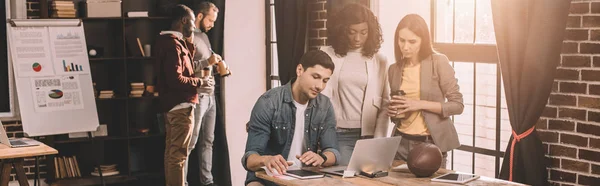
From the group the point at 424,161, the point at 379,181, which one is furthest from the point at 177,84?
the point at 424,161

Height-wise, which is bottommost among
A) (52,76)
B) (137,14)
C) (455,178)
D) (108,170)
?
(108,170)

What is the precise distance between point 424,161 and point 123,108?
14.1 ft

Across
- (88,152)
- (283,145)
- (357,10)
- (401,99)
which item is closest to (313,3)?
(357,10)

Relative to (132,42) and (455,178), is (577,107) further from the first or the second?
(132,42)

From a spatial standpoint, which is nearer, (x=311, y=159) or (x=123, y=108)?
(x=311, y=159)

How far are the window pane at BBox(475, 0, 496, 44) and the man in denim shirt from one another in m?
1.08

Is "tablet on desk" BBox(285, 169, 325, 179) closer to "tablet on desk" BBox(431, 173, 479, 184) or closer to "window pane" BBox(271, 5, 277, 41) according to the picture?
"tablet on desk" BBox(431, 173, 479, 184)

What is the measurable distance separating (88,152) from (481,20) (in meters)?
4.22

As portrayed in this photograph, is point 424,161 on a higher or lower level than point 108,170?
higher

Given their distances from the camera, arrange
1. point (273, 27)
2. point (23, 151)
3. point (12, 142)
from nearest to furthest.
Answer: point (23, 151), point (12, 142), point (273, 27)

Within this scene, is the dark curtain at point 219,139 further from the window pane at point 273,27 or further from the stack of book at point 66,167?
the stack of book at point 66,167

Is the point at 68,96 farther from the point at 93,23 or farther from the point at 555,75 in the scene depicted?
the point at 555,75

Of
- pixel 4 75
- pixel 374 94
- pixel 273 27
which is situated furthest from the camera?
pixel 273 27

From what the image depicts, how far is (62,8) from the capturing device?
7.02 meters
